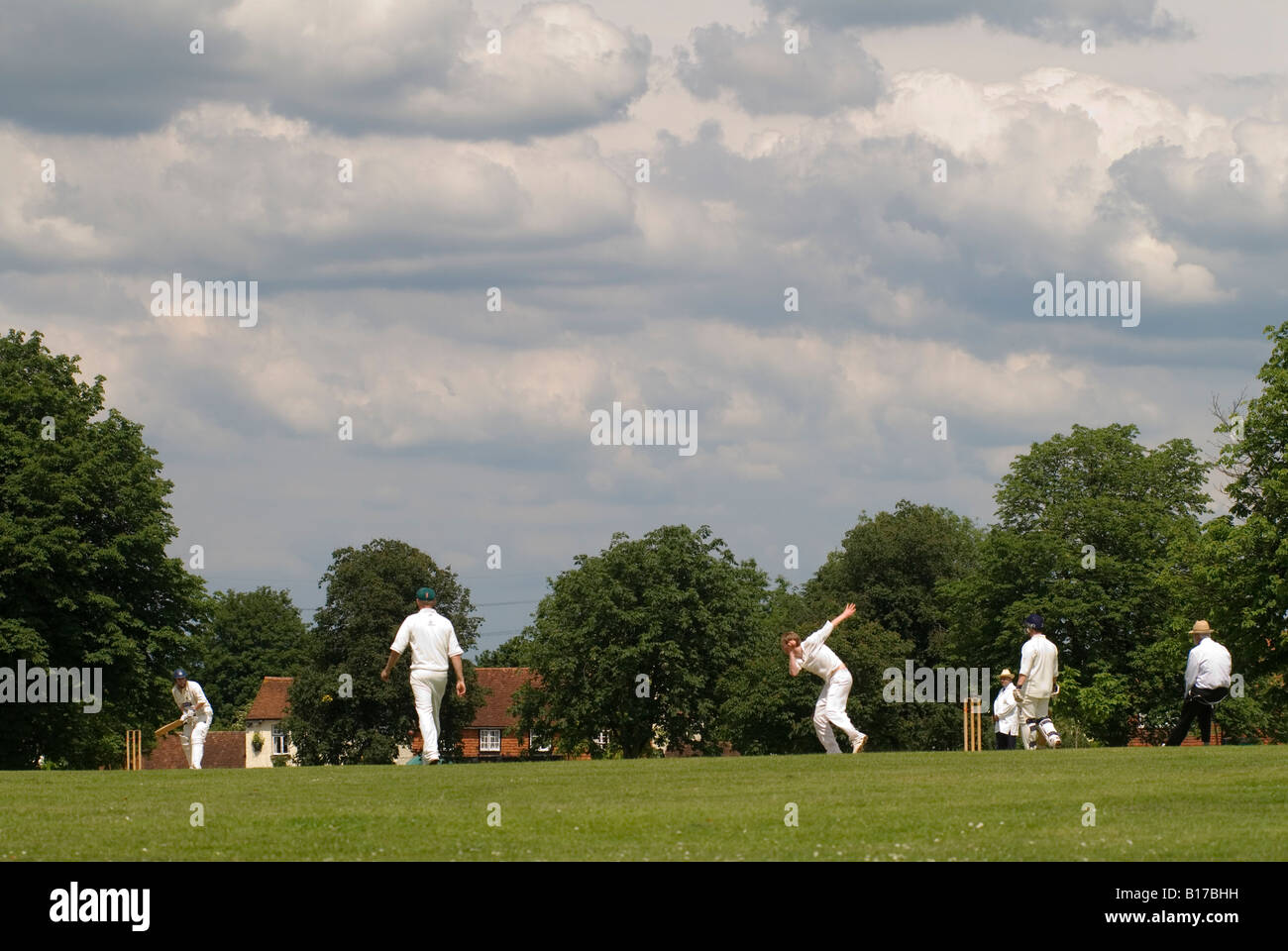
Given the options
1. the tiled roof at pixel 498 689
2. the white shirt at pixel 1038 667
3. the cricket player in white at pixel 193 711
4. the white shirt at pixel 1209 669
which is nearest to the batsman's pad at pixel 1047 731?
the white shirt at pixel 1038 667

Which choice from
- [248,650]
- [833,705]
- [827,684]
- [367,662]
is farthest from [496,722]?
[833,705]

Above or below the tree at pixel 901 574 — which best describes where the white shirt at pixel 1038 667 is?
below

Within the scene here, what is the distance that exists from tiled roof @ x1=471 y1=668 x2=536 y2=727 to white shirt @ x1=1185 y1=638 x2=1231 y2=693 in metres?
98.5

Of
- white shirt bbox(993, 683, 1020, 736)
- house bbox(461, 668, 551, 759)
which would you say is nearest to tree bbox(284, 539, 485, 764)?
house bbox(461, 668, 551, 759)

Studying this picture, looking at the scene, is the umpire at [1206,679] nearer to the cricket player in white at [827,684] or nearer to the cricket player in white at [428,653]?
the cricket player in white at [827,684]

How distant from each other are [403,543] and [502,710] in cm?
4279

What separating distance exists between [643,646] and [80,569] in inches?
1394

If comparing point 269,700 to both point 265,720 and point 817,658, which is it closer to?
point 265,720

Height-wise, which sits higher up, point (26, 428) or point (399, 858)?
point (26, 428)

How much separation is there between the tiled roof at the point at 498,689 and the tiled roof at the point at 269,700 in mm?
16178

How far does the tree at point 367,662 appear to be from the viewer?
3169 inches

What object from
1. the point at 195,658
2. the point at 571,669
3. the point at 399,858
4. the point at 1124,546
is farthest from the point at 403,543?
the point at 399,858
